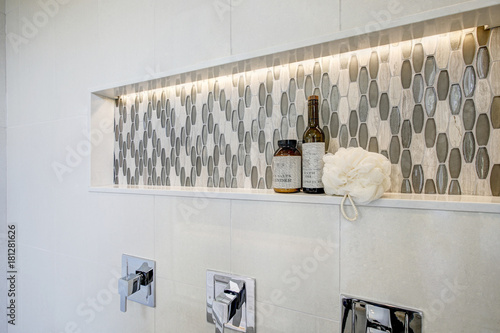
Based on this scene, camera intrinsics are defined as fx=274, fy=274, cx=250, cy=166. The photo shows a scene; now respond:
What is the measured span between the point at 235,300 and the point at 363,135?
61 cm

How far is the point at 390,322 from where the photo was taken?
655mm

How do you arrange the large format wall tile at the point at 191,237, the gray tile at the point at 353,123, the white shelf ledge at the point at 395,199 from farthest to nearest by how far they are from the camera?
the large format wall tile at the point at 191,237, the gray tile at the point at 353,123, the white shelf ledge at the point at 395,199

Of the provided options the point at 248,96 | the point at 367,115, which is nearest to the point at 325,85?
the point at 367,115

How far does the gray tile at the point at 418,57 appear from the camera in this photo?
2.34 feet

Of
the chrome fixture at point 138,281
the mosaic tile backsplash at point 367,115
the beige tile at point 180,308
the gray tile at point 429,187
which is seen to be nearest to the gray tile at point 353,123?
Result: the mosaic tile backsplash at point 367,115

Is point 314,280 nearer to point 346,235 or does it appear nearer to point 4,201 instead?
point 346,235

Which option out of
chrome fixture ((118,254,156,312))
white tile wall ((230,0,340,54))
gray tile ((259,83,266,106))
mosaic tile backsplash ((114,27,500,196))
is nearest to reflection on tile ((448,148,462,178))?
mosaic tile backsplash ((114,27,500,196))

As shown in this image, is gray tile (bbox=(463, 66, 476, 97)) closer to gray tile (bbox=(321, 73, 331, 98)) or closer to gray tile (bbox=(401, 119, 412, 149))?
gray tile (bbox=(401, 119, 412, 149))

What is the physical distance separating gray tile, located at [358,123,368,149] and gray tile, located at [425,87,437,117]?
15cm

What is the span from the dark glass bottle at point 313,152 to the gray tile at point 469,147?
0.34 m

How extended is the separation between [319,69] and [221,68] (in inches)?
12.4

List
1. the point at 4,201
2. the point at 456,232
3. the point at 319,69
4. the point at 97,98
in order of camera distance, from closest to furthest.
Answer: the point at 456,232
the point at 319,69
the point at 97,98
the point at 4,201

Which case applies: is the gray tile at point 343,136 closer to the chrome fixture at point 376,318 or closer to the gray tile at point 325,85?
the gray tile at point 325,85

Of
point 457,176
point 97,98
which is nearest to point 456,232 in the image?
point 457,176
